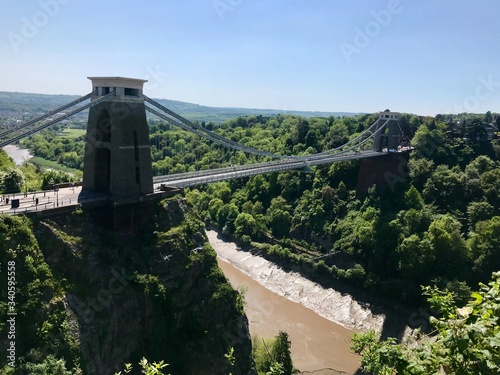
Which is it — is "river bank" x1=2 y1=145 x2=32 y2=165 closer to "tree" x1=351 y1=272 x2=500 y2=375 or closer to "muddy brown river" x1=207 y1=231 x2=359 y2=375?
"muddy brown river" x1=207 y1=231 x2=359 y2=375

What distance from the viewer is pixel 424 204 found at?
107 feet

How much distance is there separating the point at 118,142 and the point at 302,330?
1693 centimetres

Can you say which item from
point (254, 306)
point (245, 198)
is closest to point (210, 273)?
point (254, 306)

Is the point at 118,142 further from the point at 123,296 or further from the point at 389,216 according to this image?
the point at 389,216

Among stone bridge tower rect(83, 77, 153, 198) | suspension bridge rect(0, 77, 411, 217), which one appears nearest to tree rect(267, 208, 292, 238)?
suspension bridge rect(0, 77, 411, 217)

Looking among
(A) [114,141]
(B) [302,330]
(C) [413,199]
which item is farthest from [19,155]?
(C) [413,199]

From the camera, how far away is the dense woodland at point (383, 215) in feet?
89.8

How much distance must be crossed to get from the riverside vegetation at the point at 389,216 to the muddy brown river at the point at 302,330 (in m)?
4.14

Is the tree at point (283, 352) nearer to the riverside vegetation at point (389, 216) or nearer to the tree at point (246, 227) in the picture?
the riverside vegetation at point (389, 216)

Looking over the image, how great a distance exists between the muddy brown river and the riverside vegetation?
13.6ft

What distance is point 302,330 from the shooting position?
25578 mm

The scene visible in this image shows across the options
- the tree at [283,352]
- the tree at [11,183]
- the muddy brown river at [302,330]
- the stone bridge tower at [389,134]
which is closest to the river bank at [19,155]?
the tree at [11,183]

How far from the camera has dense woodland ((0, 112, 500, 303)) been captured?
2738 centimetres

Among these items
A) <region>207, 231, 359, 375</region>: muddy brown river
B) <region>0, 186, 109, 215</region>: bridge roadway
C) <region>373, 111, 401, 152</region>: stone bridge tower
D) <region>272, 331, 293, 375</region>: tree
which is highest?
<region>373, 111, 401, 152</region>: stone bridge tower
